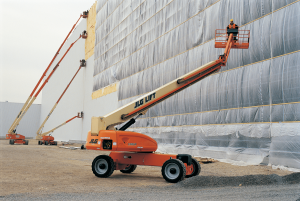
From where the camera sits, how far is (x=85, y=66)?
42.2 m

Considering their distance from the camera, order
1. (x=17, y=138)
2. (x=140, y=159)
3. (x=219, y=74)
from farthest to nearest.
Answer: (x=17, y=138) → (x=219, y=74) → (x=140, y=159)

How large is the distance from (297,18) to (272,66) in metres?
2.23

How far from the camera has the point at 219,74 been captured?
54.4ft

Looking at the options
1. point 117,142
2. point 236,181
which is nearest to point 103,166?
point 117,142

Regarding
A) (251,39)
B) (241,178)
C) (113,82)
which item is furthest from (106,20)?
(241,178)

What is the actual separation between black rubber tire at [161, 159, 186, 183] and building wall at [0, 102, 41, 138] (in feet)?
200

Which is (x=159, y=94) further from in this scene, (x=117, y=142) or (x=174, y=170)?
(x=174, y=170)

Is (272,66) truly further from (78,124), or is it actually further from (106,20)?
(78,124)

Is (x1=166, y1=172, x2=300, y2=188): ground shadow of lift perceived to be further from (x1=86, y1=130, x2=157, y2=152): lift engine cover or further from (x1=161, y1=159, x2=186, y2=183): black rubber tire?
(x1=86, y1=130, x2=157, y2=152): lift engine cover

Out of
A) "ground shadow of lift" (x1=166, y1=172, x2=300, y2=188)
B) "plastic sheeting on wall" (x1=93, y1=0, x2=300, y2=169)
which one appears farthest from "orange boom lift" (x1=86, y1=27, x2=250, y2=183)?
"plastic sheeting on wall" (x1=93, y1=0, x2=300, y2=169)

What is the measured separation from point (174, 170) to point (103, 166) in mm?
2781

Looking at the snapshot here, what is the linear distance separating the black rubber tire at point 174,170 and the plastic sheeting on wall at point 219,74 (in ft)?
18.0

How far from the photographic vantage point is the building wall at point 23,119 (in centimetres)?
6306

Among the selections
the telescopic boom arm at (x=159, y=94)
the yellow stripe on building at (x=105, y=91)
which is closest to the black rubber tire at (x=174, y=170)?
the telescopic boom arm at (x=159, y=94)
